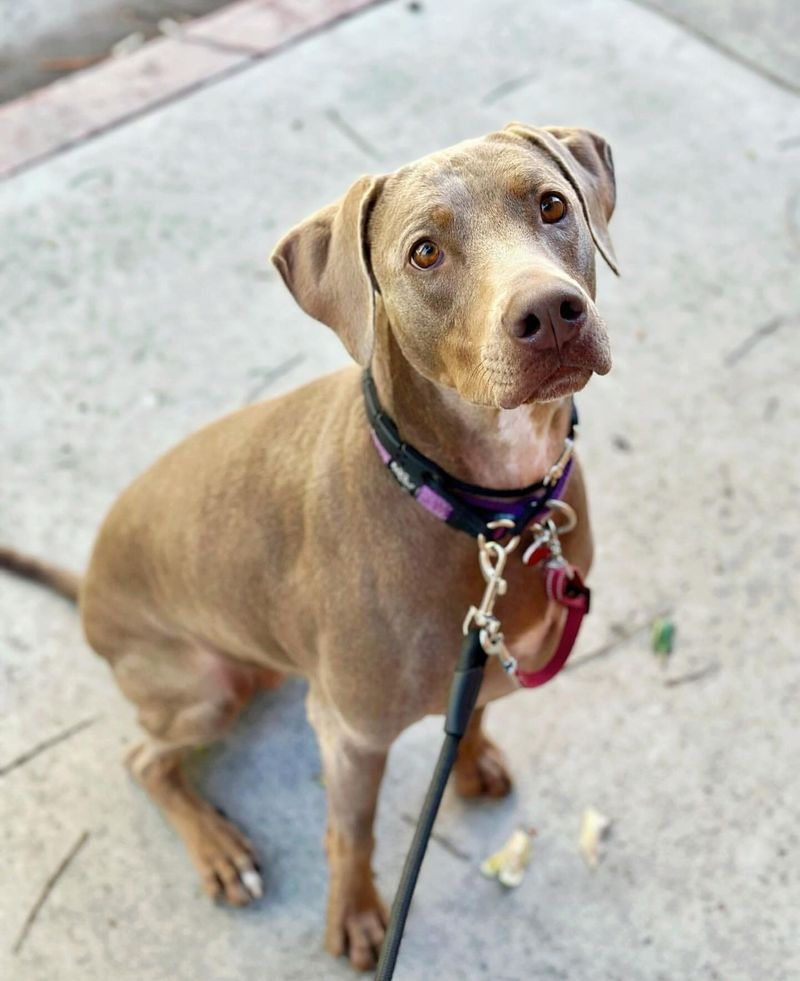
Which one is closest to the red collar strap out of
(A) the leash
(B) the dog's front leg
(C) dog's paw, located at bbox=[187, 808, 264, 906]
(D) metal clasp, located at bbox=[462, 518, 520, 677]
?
(A) the leash

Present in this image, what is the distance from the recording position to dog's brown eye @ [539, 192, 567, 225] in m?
1.88

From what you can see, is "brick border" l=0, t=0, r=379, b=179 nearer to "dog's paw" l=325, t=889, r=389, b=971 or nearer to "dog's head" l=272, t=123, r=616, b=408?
"dog's head" l=272, t=123, r=616, b=408

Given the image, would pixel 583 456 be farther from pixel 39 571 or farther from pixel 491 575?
pixel 39 571

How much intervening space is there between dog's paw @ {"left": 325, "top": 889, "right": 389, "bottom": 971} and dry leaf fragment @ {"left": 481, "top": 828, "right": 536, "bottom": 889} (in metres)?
0.30

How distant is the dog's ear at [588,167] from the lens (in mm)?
1983

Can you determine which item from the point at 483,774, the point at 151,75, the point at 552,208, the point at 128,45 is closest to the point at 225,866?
the point at 483,774

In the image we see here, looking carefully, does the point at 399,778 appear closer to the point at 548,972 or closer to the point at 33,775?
the point at 548,972

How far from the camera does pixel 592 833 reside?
2.74 metres

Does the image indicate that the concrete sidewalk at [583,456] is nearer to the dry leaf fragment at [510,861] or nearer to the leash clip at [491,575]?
the dry leaf fragment at [510,861]

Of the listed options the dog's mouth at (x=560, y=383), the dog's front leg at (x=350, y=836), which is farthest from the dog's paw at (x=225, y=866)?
the dog's mouth at (x=560, y=383)

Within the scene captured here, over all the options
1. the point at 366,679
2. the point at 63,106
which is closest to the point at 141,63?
the point at 63,106

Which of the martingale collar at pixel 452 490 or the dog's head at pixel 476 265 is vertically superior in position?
the dog's head at pixel 476 265

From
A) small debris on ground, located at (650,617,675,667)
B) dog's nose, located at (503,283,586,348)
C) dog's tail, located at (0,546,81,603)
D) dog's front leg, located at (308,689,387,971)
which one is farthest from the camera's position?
dog's tail, located at (0,546,81,603)

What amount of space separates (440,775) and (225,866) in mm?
998
